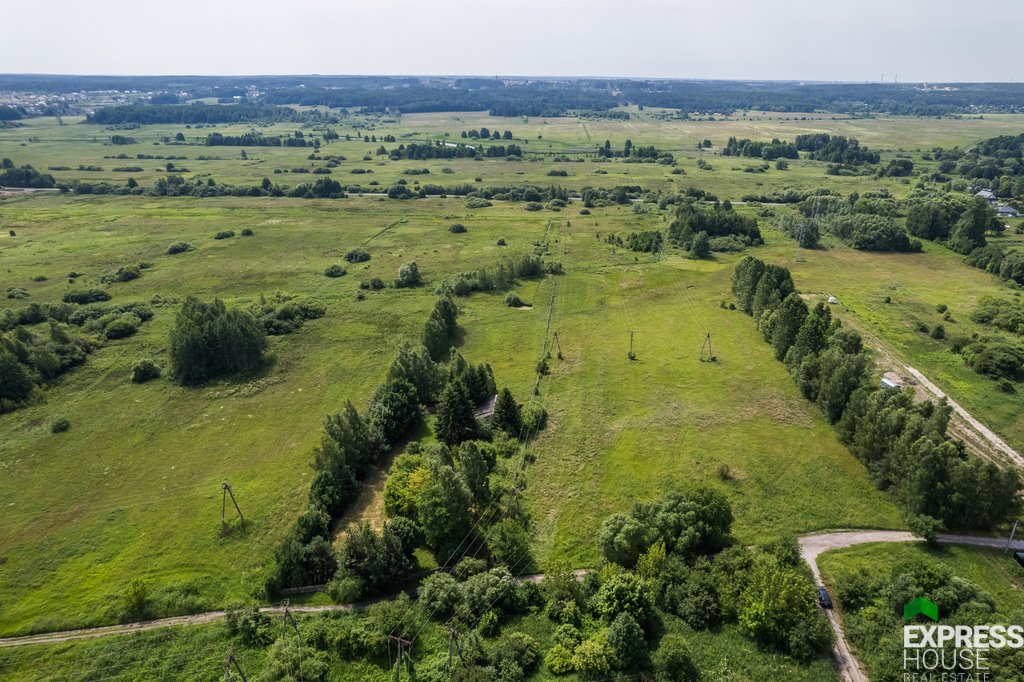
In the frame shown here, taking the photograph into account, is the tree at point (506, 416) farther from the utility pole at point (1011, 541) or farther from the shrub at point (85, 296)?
the shrub at point (85, 296)

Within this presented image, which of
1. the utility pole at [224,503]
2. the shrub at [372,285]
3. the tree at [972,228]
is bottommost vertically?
the utility pole at [224,503]

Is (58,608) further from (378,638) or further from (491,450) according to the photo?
(491,450)

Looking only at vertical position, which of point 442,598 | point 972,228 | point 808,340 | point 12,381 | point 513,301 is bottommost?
point 442,598

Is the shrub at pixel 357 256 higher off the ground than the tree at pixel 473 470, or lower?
higher

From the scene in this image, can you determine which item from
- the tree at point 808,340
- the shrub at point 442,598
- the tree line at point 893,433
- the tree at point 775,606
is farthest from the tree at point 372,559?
the tree at point 808,340

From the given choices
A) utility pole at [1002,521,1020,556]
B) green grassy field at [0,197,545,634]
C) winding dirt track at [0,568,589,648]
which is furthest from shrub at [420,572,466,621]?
utility pole at [1002,521,1020,556]

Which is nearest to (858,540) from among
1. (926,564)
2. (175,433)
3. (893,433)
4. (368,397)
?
(926,564)

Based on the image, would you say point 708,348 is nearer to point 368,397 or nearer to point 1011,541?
point 1011,541
